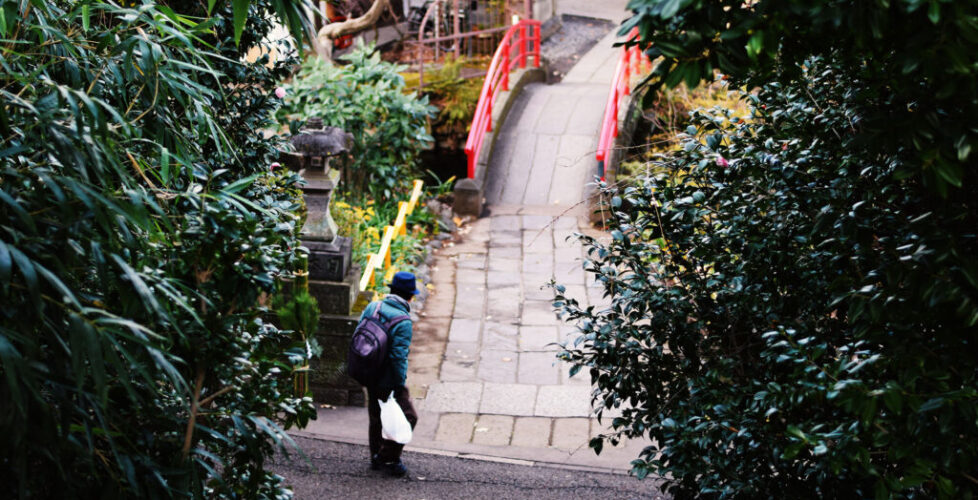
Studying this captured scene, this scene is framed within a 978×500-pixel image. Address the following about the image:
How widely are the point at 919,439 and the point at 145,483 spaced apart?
8.36 feet

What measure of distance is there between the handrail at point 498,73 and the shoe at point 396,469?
20.4 ft

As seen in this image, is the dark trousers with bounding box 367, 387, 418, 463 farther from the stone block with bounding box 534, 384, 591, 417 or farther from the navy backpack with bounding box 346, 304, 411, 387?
the stone block with bounding box 534, 384, 591, 417

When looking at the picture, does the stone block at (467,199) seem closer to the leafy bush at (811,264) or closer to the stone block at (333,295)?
the stone block at (333,295)

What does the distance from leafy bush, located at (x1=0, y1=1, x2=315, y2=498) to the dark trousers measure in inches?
69.8

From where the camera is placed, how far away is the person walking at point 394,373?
608cm

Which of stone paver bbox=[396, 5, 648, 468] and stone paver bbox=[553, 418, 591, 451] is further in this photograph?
stone paver bbox=[396, 5, 648, 468]

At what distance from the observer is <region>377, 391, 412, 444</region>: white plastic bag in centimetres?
609

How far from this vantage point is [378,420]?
634 centimetres

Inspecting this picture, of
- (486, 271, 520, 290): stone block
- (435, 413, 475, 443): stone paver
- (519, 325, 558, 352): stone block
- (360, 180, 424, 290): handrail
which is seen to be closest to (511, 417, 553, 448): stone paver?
(435, 413, 475, 443): stone paver

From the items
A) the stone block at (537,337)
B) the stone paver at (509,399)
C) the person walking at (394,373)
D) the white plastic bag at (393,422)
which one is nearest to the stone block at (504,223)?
the stone block at (537,337)

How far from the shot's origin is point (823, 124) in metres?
3.98

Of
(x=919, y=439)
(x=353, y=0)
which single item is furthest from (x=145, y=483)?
(x=353, y=0)

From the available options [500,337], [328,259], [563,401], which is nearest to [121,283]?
[328,259]

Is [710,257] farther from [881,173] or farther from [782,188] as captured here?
[881,173]
